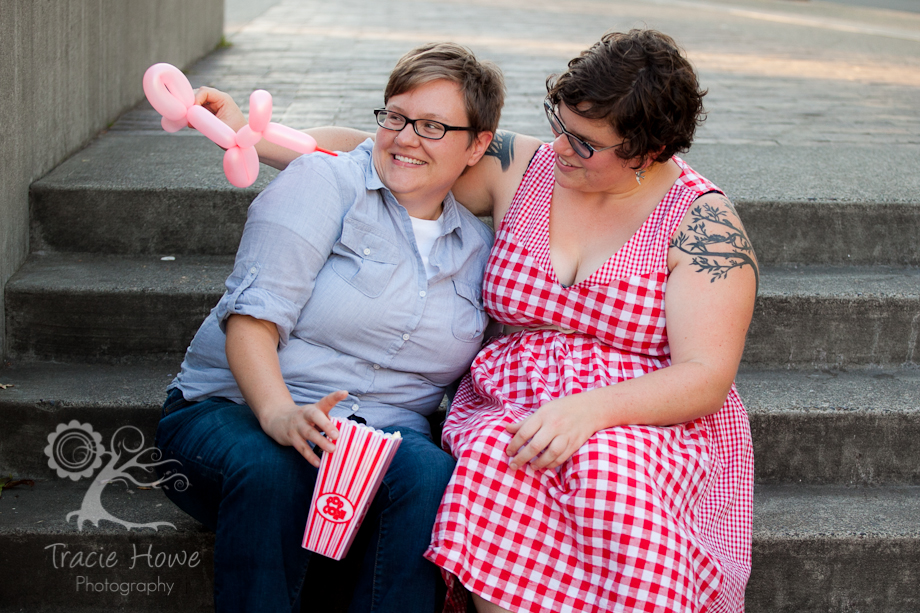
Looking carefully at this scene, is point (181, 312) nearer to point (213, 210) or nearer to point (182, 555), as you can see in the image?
point (213, 210)

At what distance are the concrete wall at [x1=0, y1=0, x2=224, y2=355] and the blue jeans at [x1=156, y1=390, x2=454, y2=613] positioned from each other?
1.14 m

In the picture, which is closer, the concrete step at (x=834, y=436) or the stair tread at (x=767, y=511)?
the stair tread at (x=767, y=511)

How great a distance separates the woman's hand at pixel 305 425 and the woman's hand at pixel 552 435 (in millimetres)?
381

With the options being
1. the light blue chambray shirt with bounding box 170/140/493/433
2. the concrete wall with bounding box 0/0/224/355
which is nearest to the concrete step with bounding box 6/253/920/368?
the concrete wall with bounding box 0/0/224/355

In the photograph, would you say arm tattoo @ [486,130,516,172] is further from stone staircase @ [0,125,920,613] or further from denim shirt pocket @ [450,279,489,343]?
stone staircase @ [0,125,920,613]

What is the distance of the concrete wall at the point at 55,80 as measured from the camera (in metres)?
2.50

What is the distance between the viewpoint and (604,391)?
1.79 metres

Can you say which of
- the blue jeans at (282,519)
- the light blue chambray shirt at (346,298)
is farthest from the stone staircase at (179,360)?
the light blue chambray shirt at (346,298)

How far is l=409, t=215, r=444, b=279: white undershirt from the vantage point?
2063mm

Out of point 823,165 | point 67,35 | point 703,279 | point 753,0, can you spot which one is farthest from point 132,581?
point 753,0

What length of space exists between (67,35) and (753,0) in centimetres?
1234

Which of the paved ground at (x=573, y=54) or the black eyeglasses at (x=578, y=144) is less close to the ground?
the black eyeglasses at (x=578, y=144)

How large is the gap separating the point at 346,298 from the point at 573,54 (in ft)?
15.3

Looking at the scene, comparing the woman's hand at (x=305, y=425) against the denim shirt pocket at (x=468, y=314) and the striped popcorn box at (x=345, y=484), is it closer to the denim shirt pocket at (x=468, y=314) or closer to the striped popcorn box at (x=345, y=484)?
the striped popcorn box at (x=345, y=484)
